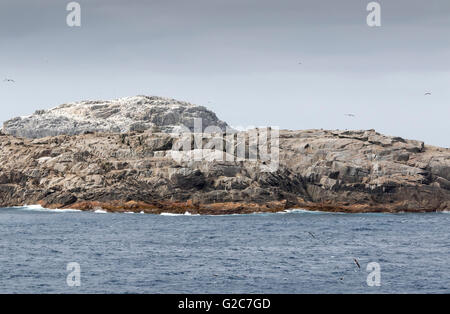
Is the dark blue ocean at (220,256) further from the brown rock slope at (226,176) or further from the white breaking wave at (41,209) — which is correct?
the brown rock slope at (226,176)

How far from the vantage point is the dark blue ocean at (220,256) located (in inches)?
1911

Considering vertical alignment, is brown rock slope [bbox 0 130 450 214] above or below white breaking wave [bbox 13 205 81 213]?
above

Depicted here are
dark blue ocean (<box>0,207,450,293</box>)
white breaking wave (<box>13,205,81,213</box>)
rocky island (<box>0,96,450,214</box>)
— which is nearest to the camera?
dark blue ocean (<box>0,207,450,293</box>)

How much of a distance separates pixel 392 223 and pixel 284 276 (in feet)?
194

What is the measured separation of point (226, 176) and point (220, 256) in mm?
73913

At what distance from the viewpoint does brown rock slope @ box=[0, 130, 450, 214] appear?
435 feet

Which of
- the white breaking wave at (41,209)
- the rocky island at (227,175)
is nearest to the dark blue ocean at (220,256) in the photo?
the white breaking wave at (41,209)

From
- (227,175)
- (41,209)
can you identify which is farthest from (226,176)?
(41,209)

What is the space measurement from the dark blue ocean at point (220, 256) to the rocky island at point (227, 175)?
27346mm

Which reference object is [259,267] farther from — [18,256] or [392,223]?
[392,223]

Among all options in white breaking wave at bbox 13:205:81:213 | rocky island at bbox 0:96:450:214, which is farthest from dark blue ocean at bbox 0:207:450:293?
rocky island at bbox 0:96:450:214

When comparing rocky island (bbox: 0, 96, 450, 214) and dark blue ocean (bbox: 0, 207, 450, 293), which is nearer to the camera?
dark blue ocean (bbox: 0, 207, 450, 293)

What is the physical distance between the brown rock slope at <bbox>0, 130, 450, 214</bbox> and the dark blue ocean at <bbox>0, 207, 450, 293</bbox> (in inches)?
1079

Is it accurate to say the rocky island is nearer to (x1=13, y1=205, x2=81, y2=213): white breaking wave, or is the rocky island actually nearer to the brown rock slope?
the brown rock slope
